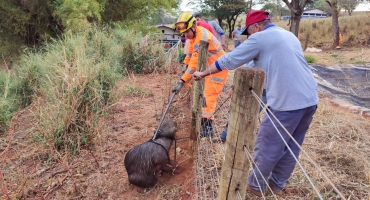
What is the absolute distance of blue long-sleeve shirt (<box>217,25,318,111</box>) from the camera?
7.01 ft

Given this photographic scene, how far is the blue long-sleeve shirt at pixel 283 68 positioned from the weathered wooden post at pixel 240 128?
93cm

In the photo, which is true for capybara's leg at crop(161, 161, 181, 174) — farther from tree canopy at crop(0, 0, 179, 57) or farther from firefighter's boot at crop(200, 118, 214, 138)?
tree canopy at crop(0, 0, 179, 57)

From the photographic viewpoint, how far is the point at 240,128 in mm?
1372

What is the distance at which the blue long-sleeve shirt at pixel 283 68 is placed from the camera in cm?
214

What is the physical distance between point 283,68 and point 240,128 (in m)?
1.01

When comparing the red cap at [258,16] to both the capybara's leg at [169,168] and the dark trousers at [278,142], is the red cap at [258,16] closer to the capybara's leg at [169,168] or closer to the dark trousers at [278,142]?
the dark trousers at [278,142]

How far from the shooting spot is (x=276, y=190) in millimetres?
2586

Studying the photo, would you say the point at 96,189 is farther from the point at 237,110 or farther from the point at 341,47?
the point at 341,47

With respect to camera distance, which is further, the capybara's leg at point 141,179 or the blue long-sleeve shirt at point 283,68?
the capybara's leg at point 141,179

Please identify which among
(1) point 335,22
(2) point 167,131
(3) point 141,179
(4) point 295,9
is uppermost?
(4) point 295,9

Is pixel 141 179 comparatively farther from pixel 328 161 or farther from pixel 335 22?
pixel 335 22

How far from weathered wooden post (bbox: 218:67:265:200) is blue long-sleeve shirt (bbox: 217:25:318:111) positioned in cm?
93

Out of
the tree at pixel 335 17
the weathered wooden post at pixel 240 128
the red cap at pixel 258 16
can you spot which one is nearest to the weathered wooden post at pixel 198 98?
the red cap at pixel 258 16

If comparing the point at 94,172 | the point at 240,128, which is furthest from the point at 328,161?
the point at 94,172
